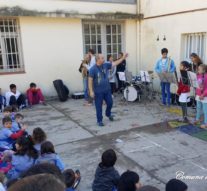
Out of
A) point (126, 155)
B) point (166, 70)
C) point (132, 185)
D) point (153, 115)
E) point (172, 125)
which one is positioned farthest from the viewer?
point (166, 70)

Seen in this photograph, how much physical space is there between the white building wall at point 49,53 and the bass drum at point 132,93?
7.55ft

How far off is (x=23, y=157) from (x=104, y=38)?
7.74 meters

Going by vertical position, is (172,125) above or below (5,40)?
below

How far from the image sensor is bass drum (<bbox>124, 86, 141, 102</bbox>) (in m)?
8.66

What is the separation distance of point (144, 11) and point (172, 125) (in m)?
5.58

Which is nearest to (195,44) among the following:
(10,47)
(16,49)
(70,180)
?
(16,49)

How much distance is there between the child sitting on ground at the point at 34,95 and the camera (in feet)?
29.3

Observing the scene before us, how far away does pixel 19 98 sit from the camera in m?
8.66

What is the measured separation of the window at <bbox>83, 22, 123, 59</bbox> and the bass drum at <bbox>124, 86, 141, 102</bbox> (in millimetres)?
2566

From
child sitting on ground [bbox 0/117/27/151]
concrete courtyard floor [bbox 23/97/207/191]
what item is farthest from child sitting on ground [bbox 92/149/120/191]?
child sitting on ground [bbox 0/117/27/151]

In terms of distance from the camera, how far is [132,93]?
8.71 meters

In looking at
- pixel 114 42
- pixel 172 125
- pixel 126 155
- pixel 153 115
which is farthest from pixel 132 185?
pixel 114 42

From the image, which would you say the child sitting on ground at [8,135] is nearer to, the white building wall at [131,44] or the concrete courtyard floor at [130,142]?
the concrete courtyard floor at [130,142]

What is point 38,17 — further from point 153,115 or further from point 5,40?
point 153,115
